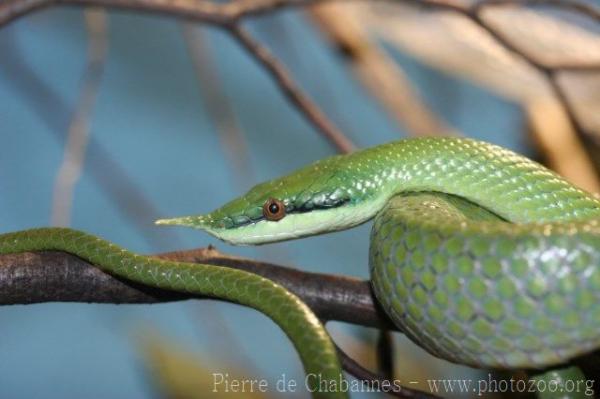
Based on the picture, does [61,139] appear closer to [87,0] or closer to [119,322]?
[119,322]

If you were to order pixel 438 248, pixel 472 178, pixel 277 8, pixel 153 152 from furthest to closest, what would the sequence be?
pixel 153 152, pixel 277 8, pixel 472 178, pixel 438 248

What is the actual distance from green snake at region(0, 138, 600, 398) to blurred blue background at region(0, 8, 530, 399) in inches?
97.4

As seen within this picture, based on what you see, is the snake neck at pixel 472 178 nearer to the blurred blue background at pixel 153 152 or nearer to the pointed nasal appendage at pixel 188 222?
the pointed nasal appendage at pixel 188 222

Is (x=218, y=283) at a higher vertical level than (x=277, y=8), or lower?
lower

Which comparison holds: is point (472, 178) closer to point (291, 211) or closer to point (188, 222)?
point (291, 211)

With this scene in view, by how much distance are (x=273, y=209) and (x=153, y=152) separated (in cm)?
390

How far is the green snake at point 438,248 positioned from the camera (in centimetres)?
147

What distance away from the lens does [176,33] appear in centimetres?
625

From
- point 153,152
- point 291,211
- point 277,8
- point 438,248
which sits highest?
point 153,152

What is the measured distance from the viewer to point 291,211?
7.02ft

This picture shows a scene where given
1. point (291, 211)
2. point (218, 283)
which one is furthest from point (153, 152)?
point (218, 283)

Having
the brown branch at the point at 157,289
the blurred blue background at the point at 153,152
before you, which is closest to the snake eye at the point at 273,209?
the brown branch at the point at 157,289

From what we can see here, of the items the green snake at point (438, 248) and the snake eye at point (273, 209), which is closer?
the green snake at point (438, 248)

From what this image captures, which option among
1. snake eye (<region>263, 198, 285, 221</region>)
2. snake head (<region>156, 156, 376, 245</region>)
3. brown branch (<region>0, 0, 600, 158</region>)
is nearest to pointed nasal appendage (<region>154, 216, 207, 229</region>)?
snake head (<region>156, 156, 376, 245</region>)
